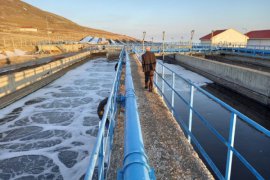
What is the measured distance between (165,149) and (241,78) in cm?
1448

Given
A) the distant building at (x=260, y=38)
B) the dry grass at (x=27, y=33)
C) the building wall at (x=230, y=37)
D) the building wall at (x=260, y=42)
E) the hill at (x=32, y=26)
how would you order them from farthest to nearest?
the hill at (x=32, y=26) → the building wall at (x=230, y=37) → the dry grass at (x=27, y=33) → the distant building at (x=260, y=38) → the building wall at (x=260, y=42)

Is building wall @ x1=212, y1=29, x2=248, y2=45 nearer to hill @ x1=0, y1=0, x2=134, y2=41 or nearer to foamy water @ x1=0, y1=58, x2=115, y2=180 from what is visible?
hill @ x1=0, y1=0, x2=134, y2=41

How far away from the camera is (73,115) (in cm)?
1125

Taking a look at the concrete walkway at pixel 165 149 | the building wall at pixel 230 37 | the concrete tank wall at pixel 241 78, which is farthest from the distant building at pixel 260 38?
the concrete walkway at pixel 165 149

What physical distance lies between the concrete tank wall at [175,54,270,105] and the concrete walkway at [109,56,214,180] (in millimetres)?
10038

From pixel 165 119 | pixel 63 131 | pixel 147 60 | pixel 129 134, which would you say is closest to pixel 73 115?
pixel 63 131

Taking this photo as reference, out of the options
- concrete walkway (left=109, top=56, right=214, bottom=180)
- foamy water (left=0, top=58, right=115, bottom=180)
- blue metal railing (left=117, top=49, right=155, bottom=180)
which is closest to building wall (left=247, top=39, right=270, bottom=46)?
foamy water (left=0, top=58, right=115, bottom=180)

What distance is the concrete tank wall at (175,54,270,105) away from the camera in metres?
14.3

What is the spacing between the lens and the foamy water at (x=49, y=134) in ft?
22.6

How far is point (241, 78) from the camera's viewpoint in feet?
55.9

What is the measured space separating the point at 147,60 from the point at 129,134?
6051 mm

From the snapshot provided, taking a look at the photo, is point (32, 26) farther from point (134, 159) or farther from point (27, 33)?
point (134, 159)

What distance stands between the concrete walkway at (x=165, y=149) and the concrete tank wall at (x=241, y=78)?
1004 cm

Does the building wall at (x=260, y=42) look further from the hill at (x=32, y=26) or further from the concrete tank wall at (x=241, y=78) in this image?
the hill at (x=32, y=26)
